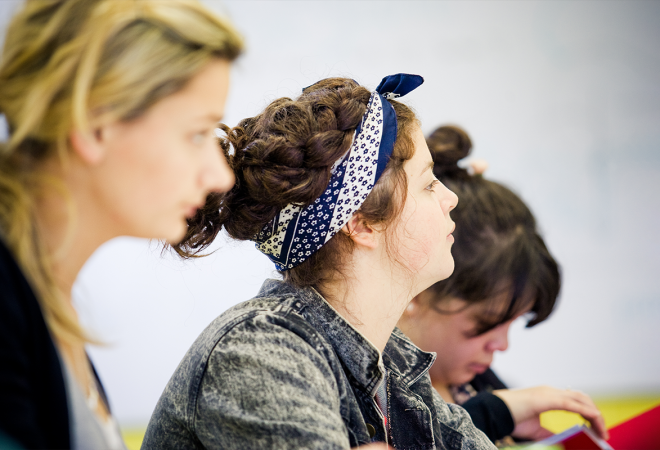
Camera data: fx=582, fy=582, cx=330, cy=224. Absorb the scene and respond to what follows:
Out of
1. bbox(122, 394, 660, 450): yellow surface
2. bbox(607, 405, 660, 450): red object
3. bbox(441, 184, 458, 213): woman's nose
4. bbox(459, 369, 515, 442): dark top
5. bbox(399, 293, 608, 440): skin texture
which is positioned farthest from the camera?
bbox(122, 394, 660, 450): yellow surface

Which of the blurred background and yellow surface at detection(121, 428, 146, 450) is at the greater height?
the blurred background

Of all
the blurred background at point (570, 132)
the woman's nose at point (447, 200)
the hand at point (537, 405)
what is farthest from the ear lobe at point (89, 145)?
the blurred background at point (570, 132)

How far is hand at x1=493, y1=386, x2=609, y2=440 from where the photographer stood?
1259 millimetres

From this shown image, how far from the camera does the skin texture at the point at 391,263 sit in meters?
0.96

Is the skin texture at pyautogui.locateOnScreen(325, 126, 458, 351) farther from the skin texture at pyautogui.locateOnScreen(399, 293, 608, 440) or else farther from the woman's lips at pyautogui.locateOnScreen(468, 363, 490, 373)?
the woman's lips at pyautogui.locateOnScreen(468, 363, 490, 373)

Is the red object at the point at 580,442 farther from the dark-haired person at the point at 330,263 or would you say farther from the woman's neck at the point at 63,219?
the woman's neck at the point at 63,219

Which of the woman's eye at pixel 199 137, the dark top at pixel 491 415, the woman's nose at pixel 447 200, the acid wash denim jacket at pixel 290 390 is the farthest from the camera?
the dark top at pixel 491 415

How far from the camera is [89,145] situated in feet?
1.73

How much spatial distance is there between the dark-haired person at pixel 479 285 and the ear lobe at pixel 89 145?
1.03 m

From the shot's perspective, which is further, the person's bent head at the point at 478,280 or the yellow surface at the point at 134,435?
the yellow surface at the point at 134,435

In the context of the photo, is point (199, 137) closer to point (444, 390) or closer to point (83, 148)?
point (83, 148)

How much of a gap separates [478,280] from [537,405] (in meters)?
0.31

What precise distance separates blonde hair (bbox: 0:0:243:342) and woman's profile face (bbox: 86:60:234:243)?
0.06 feet

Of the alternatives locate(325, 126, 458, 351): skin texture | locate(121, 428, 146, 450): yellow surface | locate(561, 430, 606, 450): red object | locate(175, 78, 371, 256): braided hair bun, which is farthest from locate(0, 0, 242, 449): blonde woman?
locate(121, 428, 146, 450): yellow surface
